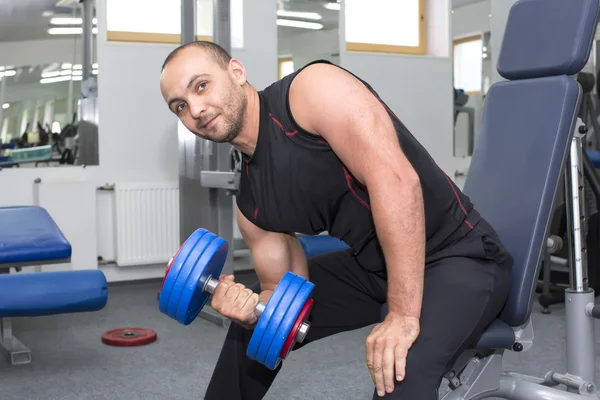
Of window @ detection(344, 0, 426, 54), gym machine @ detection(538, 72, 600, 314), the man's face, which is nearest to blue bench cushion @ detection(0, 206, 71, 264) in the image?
the man's face

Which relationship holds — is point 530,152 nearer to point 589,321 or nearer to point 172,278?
point 589,321

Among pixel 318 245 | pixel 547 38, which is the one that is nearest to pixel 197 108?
pixel 547 38

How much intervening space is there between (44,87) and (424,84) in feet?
8.45

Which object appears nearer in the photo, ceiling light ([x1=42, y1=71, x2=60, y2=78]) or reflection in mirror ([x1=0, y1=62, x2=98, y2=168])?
reflection in mirror ([x1=0, y1=62, x2=98, y2=168])

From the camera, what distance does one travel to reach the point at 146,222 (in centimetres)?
437

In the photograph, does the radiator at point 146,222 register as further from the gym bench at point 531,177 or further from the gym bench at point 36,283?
the gym bench at point 531,177

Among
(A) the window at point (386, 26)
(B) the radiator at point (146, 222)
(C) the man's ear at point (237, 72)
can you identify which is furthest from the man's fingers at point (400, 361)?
(A) the window at point (386, 26)

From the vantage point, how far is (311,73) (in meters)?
1.44

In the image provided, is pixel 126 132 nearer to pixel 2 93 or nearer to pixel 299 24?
pixel 2 93

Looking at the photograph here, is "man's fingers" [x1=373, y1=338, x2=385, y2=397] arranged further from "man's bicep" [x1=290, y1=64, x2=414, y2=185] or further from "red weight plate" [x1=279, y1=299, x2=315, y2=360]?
"man's bicep" [x1=290, y1=64, x2=414, y2=185]

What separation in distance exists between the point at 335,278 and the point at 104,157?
299cm

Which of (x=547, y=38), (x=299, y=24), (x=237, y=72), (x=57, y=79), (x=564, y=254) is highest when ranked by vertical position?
(x=299, y=24)

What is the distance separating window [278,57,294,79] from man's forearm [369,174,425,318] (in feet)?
11.3

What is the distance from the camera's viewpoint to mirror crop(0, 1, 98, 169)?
165 inches
